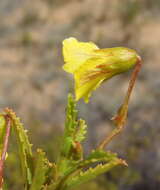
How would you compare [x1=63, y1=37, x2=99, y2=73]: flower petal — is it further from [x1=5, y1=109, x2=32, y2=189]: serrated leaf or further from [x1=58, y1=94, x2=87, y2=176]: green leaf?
[x1=5, y1=109, x2=32, y2=189]: serrated leaf

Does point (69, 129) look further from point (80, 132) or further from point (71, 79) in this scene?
point (71, 79)

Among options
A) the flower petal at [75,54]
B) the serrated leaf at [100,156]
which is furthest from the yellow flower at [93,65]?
the serrated leaf at [100,156]

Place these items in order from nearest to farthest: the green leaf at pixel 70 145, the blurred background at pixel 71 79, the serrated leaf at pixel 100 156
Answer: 1. the serrated leaf at pixel 100 156
2. the green leaf at pixel 70 145
3. the blurred background at pixel 71 79

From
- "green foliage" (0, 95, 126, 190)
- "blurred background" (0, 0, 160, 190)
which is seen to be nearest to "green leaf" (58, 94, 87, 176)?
"green foliage" (0, 95, 126, 190)

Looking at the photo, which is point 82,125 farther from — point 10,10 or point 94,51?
point 10,10

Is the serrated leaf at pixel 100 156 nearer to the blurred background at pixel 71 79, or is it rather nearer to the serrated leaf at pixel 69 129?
the serrated leaf at pixel 69 129
